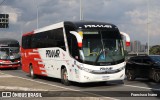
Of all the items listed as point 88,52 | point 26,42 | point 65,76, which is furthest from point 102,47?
point 26,42

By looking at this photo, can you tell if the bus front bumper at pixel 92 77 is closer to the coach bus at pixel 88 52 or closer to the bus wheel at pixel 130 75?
the coach bus at pixel 88 52

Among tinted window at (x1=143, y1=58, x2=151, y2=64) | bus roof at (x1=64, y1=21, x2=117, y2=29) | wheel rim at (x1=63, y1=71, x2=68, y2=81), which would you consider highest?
bus roof at (x1=64, y1=21, x2=117, y2=29)

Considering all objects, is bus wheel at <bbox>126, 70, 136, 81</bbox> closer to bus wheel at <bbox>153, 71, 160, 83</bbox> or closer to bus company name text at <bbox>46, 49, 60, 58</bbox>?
bus wheel at <bbox>153, 71, 160, 83</bbox>

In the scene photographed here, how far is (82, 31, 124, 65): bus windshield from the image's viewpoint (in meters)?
17.8

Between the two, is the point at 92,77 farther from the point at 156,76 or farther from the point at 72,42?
the point at 156,76

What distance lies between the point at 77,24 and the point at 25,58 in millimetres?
10924

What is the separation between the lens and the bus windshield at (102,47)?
17828 mm

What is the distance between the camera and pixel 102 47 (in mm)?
18109

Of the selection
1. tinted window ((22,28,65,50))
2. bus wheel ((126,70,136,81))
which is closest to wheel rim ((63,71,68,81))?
tinted window ((22,28,65,50))

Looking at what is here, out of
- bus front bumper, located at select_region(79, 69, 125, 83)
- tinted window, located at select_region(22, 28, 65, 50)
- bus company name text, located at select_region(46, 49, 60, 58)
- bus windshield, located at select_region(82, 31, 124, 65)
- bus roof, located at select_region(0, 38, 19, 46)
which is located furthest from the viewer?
bus roof, located at select_region(0, 38, 19, 46)

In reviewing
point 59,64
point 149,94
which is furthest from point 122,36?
point 149,94

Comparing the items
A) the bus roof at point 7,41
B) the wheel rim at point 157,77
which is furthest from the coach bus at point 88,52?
the bus roof at point 7,41

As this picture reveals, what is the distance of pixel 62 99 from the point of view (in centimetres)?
1366

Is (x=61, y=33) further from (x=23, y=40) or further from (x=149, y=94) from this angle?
(x=23, y=40)
